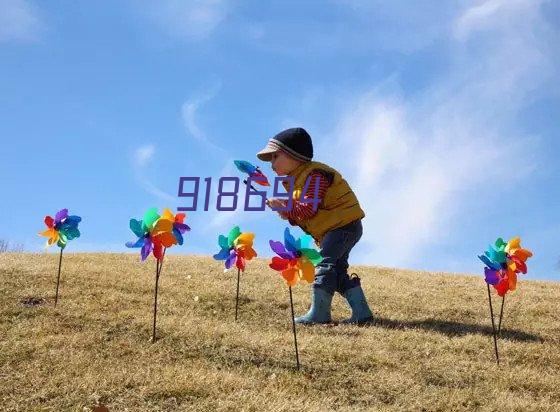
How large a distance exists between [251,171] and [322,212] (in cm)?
111

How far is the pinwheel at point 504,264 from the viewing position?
707cm

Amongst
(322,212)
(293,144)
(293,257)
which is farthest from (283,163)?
(293,257)

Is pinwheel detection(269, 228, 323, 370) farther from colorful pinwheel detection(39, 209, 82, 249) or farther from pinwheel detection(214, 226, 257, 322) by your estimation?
colorful pinwheel detection(39, 209, 82, 249)

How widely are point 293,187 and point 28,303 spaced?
3.93 metres

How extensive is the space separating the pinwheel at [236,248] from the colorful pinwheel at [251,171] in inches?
27.3

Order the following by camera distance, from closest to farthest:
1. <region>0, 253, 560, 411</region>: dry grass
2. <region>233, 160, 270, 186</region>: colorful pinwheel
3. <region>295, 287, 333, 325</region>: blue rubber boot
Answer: <region>0, 253, 560, 411</region>: dry grass → <region>233, 160, 270, 186</region>: colorful pinwheel → <region>295, 287, 333, 325</region>: blue rubber boot

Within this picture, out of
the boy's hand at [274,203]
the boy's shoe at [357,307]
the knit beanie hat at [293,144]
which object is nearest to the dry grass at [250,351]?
the boy's shoe at [357,307]

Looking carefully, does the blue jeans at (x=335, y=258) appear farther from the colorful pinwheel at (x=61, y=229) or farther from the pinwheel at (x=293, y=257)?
the colorful pinwheel at (x=61, y=229)

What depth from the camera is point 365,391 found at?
5.54 m

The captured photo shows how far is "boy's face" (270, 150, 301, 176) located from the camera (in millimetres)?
7879

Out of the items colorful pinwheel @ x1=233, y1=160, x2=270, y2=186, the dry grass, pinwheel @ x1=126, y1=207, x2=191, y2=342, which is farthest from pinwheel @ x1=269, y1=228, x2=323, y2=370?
colorful pinwheel @ x1=233, y1=160, x2=270, y2=186

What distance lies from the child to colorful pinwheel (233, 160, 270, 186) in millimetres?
358

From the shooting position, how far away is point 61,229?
8.57 m

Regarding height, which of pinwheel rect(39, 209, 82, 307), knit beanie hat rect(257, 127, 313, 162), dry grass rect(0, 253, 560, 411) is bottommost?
dry grass rect(0, 253, 560, 411)
